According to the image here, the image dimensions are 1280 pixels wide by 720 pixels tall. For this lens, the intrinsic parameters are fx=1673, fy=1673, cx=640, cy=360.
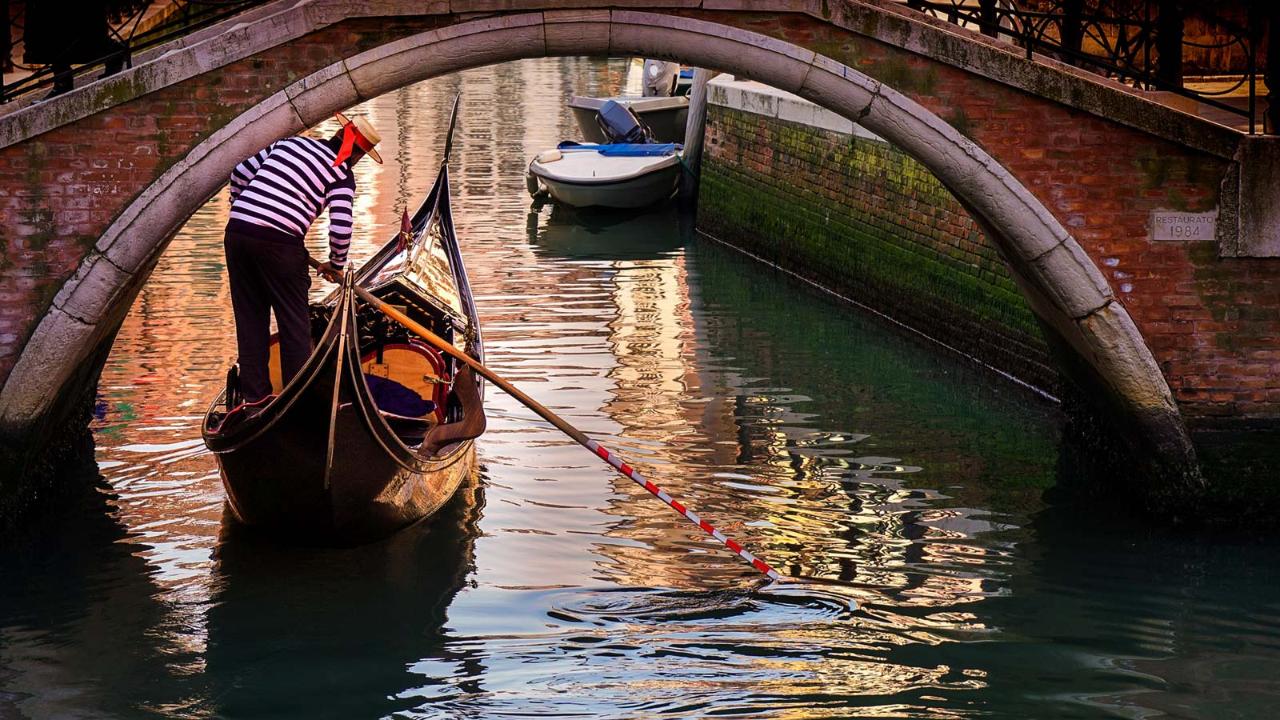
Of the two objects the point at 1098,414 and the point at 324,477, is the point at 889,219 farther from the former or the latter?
the point at 324,477

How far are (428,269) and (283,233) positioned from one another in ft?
4.96

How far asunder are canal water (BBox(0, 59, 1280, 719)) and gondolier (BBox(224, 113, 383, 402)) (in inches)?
21.8

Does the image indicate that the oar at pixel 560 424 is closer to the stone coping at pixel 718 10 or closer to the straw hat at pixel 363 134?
the straw hat at pixel 363 134

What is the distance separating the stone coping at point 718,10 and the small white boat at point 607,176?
6.53 metres

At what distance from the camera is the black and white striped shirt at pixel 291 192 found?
4.20 meters

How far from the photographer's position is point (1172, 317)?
4523 millimetres

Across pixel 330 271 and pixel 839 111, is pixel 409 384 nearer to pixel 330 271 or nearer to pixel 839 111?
pixel 330 271

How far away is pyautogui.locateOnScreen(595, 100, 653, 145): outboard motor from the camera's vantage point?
38.8 ft

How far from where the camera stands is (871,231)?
306 inches

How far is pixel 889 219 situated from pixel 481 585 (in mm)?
3822

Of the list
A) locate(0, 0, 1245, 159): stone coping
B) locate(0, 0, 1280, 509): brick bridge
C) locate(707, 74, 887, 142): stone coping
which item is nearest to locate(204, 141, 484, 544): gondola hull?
locate(0, 0, 1280, 509): brick bridge

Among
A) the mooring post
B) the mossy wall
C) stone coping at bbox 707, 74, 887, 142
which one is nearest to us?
the mossy wall

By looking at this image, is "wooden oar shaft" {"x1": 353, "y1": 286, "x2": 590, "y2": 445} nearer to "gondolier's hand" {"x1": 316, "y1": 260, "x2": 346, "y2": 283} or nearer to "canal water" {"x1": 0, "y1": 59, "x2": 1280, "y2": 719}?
"gondolier's hand" {"x1": 316, "y1": 260, "x2": 346, "y2": 283}

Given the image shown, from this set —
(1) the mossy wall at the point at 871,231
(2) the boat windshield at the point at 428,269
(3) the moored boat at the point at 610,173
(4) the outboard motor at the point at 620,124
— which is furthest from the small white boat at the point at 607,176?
(2) the boat windshield at the point at 428,269
